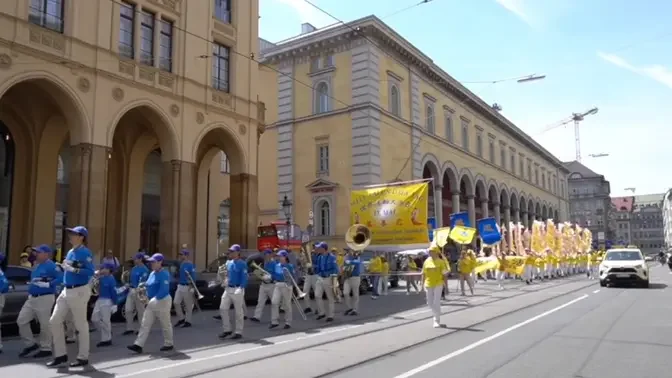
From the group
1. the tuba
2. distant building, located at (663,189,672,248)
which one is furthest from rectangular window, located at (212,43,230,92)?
distant building, located at (663,189,672,248)

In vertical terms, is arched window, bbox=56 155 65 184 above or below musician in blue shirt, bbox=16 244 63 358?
above

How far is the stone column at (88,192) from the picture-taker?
1762cm

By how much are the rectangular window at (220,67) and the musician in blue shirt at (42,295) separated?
15.1 metres

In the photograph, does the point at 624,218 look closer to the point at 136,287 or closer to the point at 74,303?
the point at 136,287

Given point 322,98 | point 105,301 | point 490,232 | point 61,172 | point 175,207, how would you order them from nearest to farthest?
point 105,301 < point 175,207 < point 61,172 < point 490,232 < point 322,98

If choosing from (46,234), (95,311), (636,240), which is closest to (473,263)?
(95,311)

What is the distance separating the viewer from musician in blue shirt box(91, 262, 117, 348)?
33.9 feet

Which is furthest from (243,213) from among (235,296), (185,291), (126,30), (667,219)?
(667,219)

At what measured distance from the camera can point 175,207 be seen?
68.5 ft

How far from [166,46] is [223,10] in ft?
12.6

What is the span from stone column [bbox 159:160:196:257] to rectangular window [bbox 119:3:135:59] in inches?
163

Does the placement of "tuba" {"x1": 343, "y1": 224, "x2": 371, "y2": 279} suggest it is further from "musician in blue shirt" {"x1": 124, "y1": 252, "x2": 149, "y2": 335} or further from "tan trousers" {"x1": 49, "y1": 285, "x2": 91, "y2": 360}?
"tan trousers" {"x1": 49, "y1": 285, "x2": 91, "y2": 360}

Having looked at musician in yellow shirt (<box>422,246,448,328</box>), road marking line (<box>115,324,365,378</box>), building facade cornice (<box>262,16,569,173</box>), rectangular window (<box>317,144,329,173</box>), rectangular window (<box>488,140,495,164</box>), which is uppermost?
building facade cornice (<box>262,16,569,173</box>)

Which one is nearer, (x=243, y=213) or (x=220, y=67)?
(x=220, y=67)
